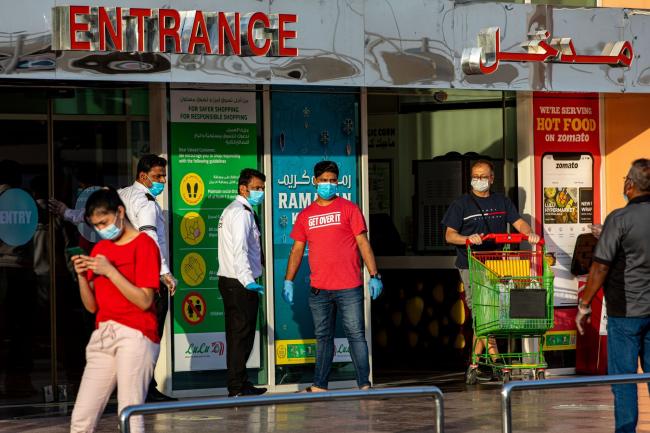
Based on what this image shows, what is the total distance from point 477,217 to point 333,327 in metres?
1.89

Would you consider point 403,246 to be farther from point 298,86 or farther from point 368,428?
point 368,428

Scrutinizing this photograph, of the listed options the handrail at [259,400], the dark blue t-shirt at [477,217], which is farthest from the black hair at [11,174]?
the handrail at [259,400]

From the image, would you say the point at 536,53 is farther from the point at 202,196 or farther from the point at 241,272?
the point at 241,272

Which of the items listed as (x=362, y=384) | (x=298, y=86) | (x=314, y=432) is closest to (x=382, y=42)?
(x=298, y=86)

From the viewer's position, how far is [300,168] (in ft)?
41.5

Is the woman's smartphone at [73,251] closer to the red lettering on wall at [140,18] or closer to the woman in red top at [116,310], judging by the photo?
the red lettering on wall at [140,18]

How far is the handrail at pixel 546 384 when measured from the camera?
655cm

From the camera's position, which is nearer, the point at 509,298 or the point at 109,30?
the point at 109,30

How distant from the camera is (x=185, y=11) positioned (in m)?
11.2

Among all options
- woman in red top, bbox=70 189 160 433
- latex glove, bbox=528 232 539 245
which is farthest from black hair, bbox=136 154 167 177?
woman in red top, bbox=70 189 160 433

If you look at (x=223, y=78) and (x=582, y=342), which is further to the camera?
(x=582, y=342)

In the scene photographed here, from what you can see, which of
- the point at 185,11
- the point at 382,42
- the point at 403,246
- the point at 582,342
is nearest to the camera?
the point at 185,11

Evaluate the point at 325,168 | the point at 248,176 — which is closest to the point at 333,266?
the point at 325,168

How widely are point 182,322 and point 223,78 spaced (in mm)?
2316
